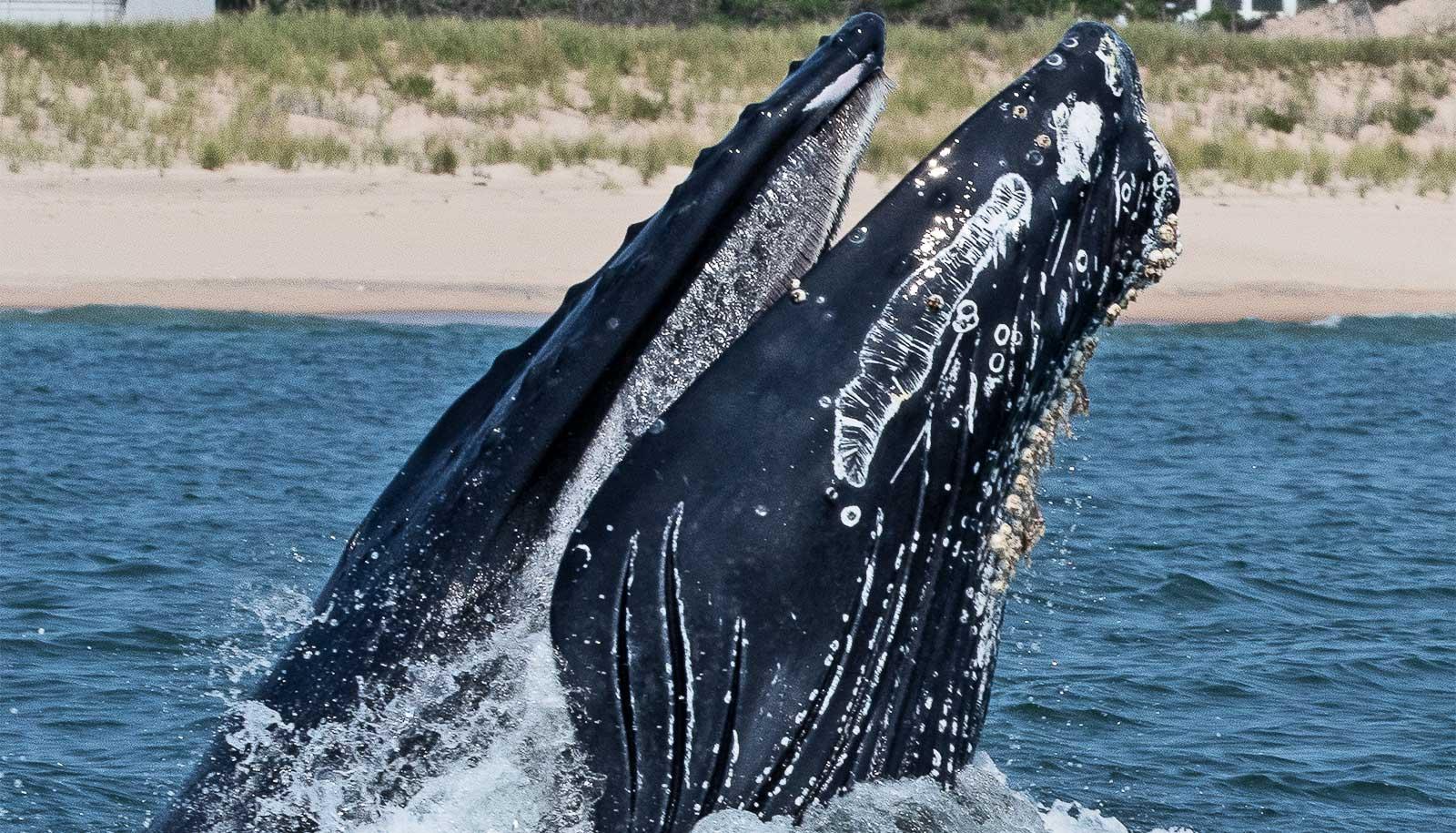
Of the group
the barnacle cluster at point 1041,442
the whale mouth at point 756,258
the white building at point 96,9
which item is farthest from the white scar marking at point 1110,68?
the white building at point 96,9

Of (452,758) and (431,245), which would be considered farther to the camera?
(431,245)

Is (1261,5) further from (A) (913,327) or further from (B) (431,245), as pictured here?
(A) (913,327)

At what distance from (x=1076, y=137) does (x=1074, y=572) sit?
4.71 m

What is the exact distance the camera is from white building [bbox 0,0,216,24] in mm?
33594

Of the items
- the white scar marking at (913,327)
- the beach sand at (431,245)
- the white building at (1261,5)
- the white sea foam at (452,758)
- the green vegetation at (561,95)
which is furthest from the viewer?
the white building at (1261,5)

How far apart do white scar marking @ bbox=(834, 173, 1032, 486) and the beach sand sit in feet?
41.6

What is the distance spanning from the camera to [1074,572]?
731 centimetres

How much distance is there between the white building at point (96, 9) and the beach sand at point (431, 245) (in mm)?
16163

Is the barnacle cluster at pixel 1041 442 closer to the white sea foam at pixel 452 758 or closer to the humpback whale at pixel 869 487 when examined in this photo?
the humpback whale at pixel 869 487

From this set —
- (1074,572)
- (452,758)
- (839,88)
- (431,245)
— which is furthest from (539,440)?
(431,245)

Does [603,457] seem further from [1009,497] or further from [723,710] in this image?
[1009,497]

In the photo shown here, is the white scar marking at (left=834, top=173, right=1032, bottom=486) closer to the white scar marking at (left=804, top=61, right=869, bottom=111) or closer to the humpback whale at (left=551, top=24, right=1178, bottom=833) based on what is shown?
the humpback whale at (left=551, top=24, right=1178, bottom=833)

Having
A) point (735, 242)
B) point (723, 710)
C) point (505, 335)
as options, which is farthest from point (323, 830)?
point (505, 335)

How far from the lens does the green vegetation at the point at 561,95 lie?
19984 mm
